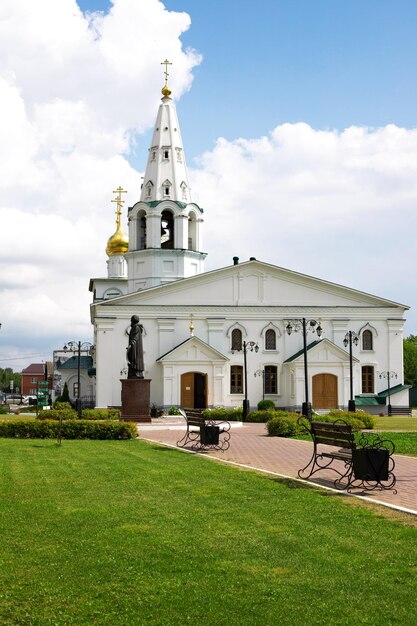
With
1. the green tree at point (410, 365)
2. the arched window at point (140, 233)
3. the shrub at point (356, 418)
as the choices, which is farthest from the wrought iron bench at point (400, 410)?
the green tree at point (410, 365)

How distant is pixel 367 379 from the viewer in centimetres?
4791

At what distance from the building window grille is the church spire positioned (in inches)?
595

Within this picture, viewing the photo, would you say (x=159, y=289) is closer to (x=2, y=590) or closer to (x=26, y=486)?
(x=26, y=486)

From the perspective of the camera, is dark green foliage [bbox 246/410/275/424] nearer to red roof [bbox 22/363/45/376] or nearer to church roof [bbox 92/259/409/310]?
church roof [bbox 92/259/409/310]

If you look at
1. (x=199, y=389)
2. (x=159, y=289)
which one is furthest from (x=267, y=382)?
(x=159, y=289)

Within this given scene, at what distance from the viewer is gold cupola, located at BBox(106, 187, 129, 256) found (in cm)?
6425

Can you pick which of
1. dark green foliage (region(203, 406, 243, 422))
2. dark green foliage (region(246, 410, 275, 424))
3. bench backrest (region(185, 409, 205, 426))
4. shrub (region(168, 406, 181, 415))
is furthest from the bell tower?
bench backrest (region(185, 409, 205, 426))

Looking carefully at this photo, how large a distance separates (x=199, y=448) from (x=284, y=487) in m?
7.49

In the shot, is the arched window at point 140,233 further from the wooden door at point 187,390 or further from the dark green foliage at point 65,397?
the dark green foliage at point 65,397

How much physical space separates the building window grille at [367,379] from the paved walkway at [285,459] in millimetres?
21484

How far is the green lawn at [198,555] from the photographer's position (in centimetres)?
570

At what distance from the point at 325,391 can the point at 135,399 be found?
18.3 metres

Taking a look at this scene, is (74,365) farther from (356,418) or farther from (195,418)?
(195,418)

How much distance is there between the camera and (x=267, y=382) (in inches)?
1863
